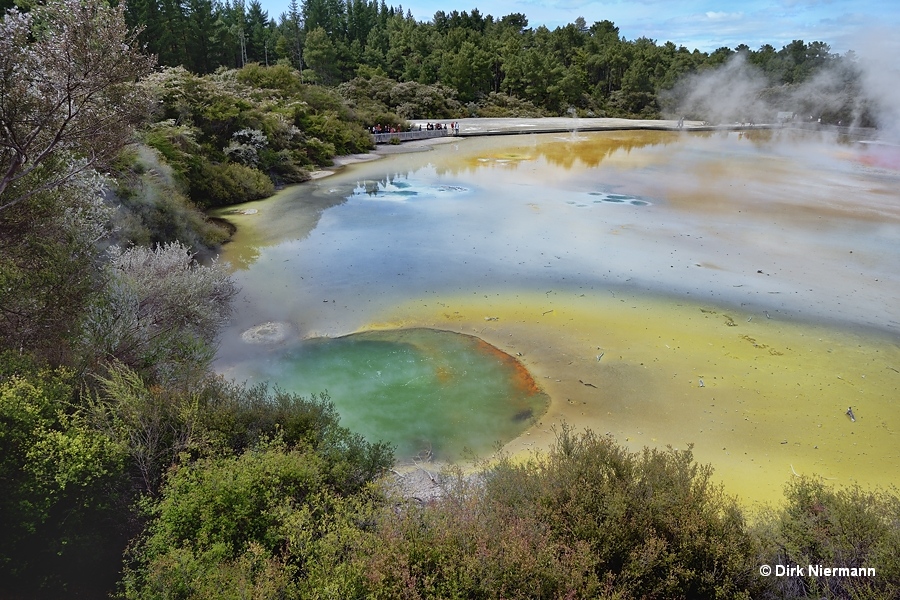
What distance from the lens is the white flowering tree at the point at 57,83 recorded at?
6.28 m

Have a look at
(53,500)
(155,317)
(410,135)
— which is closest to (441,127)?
(410,135)

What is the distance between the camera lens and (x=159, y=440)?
6.07m

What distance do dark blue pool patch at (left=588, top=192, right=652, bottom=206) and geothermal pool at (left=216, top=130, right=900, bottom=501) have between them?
7.6 inches

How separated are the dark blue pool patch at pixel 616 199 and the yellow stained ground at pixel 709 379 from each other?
33.0ft

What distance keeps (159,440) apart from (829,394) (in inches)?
406

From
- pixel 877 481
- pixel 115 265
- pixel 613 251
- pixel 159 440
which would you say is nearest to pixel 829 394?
pixel 877 481

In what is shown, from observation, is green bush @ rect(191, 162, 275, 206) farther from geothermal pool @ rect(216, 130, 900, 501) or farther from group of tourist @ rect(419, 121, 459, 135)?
group of tourist @ rect(419, 121, 459, 135)

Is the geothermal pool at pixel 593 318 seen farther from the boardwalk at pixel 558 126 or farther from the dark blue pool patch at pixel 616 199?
the boardwalk at pixel 558 126

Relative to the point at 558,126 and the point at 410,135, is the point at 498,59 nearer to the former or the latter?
the point at 558,126

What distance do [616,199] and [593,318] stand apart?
12130mm

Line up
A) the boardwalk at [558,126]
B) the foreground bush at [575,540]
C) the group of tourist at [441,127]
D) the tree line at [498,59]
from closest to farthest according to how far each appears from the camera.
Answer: the foreground bush at [575,540] → the group of tourist at [441,127] → the boardwalk at [558,126] → the tree line at [498,59]

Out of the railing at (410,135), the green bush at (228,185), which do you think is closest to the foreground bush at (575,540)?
the green bush at (228,185)

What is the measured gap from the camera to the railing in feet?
121

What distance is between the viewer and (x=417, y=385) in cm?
967
